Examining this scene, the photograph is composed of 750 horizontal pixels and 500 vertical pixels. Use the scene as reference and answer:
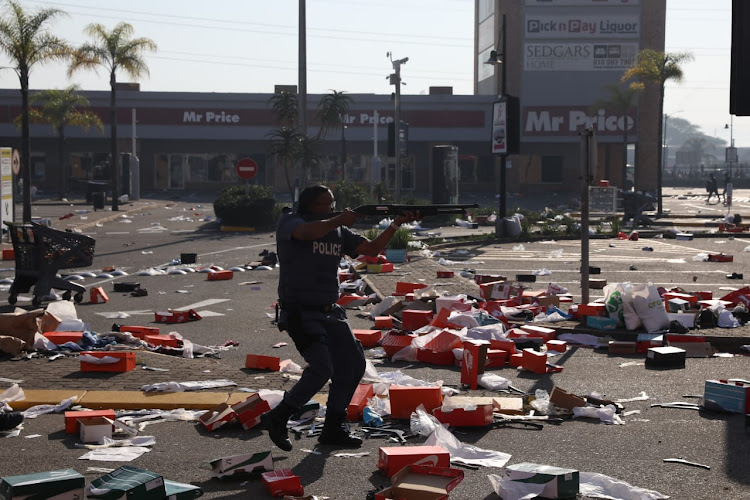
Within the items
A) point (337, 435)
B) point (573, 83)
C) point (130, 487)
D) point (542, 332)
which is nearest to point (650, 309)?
point (542, 332)

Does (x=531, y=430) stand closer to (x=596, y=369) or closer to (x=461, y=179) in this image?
(x=596, y=369)

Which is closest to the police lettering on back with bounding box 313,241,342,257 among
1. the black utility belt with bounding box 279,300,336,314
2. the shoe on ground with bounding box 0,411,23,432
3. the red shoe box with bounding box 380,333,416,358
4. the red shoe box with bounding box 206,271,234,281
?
the black utility belt with bounding box 279,300,336,314

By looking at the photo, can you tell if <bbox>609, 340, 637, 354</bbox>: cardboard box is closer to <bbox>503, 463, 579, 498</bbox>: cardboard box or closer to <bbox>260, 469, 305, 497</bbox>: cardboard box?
<bbox>503, 463, 579, 498</bbox>: cardboard box

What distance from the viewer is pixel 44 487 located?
16.4 ft

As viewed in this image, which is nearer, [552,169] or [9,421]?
[9,421]

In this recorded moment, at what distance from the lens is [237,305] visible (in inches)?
549

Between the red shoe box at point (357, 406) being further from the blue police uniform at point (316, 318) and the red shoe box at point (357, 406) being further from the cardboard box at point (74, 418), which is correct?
the cardboard box at point (74, 418)

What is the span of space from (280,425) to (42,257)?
29.1ft

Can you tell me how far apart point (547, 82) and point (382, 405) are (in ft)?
197

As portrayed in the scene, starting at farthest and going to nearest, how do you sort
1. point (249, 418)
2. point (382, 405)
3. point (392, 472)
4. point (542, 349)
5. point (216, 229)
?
point (216, 229)
point (542, 349)
point (382, 405)
point (249, 418)
point (392, 472)

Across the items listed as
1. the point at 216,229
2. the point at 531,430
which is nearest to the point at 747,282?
the point at 531,430

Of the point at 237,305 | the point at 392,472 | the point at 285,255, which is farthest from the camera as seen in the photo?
the point at 237,305

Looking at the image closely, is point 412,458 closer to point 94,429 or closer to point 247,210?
point 94,429

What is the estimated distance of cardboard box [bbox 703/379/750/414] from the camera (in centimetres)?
721
